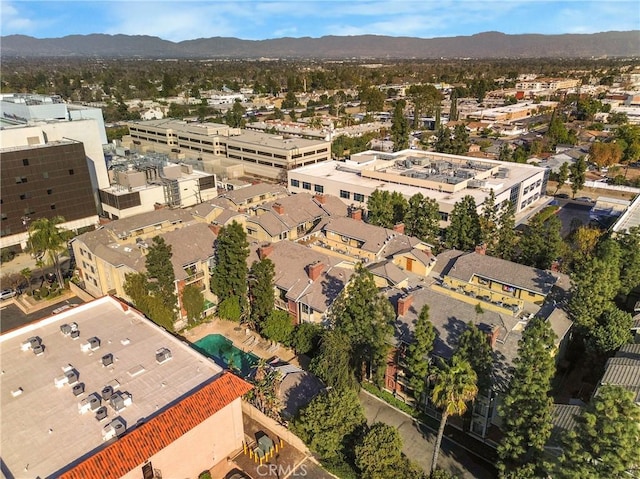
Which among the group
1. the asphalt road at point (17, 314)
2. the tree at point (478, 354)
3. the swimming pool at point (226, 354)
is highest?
the tree at point (478, 354)

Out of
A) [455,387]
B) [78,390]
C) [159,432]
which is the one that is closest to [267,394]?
[159,432]

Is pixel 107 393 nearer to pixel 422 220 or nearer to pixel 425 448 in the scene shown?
pixel 425 448

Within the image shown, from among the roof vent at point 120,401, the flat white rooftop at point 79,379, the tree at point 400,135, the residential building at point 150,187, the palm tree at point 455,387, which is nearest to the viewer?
the flat white rooftop at point 79,379

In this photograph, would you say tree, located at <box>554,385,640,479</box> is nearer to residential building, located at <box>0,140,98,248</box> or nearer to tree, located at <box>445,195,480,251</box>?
tree, located at <box>445,195,480,251</box>

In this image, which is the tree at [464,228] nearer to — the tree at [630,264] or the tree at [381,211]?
the tree at [381,211]

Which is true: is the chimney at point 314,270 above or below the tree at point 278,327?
above

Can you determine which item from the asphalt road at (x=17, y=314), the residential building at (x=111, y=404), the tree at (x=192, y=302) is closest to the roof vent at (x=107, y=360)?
the residential building at (x=111, y=404)

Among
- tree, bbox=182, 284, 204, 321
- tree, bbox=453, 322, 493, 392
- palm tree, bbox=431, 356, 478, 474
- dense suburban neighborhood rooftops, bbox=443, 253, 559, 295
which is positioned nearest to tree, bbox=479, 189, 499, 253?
dense suburban neighborhood rooftops, bbox=443, 253, 559, 295
